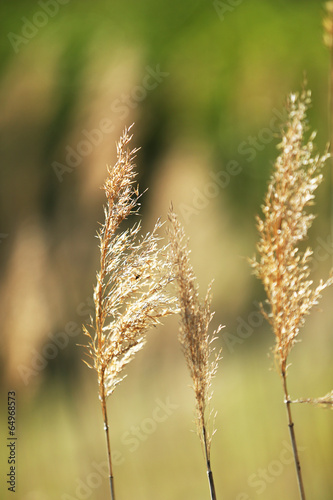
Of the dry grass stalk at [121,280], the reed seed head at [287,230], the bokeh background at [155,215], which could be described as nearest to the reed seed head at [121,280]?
the dry grass stalk at [121,280]

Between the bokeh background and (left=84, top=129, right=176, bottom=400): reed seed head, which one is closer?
(left=84, top=129, right=176, bottom=400): reed seed head

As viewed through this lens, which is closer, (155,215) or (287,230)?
(287,230)

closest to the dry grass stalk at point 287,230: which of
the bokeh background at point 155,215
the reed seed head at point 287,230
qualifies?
the reed seed head at point 287,230

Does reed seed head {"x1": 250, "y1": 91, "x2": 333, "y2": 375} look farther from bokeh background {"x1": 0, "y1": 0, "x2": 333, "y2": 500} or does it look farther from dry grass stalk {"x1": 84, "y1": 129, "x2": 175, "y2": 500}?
bokeh background {"x1": 0, "y1": 0, "x2": 333, "y2": 500}

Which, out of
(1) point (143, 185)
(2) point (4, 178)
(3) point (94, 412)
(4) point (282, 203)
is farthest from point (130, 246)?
(2) point (4, 178)

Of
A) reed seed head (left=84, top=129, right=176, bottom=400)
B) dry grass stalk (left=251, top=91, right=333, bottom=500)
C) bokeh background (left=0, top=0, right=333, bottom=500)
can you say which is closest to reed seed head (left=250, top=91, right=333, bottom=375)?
dry grass stalk (left=251, top=91, right=333, bottom=500)

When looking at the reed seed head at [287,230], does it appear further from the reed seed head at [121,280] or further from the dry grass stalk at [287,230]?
the reed seed head at [121,280]

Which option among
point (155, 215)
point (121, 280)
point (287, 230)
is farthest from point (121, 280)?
point (155, 215)

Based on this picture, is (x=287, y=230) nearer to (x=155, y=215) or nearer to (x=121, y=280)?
(x=121, y=280)

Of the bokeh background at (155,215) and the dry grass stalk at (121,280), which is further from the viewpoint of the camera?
the bokeh background at (155,215)
